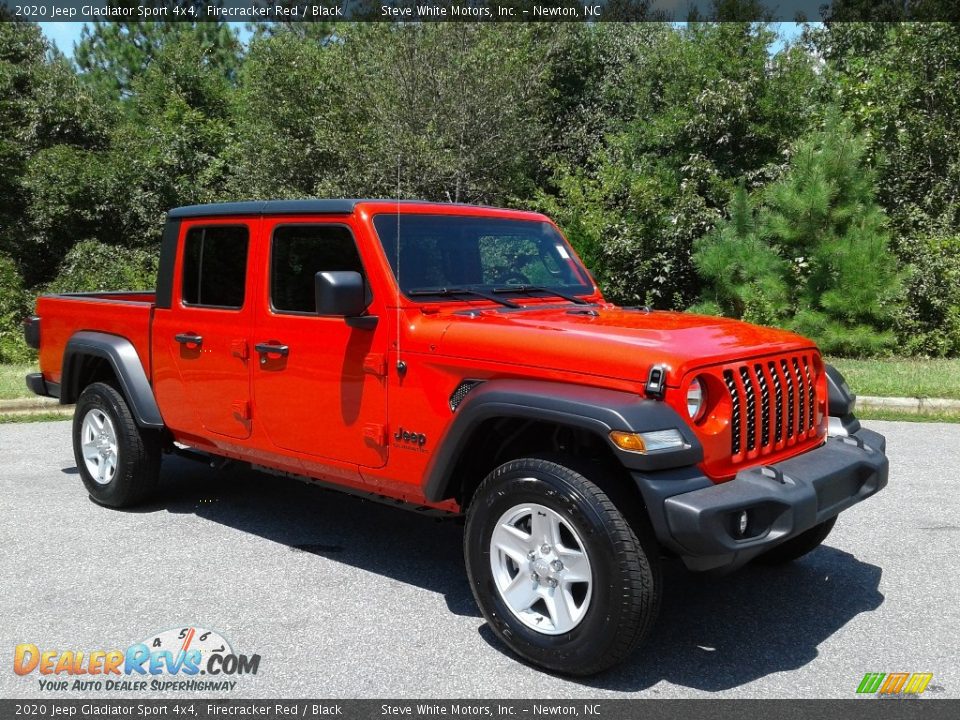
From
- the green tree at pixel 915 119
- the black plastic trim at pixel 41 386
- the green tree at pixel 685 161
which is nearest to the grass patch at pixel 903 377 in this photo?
the green tree at pixel 685 161

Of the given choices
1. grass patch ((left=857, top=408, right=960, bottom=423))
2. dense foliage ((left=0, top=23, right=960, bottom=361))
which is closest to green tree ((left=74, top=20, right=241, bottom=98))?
dense foliage ((left=0, top=23, right=960, bottom=361))

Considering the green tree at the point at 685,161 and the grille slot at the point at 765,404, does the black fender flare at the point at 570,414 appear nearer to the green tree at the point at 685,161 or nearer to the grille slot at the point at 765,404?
the grille slot at the point at 765,404

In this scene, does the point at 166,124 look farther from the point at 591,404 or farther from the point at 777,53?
the point at 591,404

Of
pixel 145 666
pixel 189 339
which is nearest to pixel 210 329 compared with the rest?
pixel 189 339

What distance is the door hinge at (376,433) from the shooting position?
423cm

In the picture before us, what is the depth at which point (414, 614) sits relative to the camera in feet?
13.9

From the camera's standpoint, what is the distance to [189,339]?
5.23 metres

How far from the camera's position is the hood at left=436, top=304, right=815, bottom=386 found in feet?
11.5

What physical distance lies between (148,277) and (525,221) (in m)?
15.9

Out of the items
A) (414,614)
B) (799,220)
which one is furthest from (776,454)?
(799,220)

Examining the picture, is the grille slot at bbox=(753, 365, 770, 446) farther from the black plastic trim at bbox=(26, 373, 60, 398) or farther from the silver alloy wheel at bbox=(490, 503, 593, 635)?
the black plastic trim at bbox=(26, 373, 60, 398)

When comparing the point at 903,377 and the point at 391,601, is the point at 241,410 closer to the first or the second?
the point at 391,601

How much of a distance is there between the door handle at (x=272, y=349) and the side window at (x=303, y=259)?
20 cm

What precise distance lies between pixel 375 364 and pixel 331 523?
1846mm
